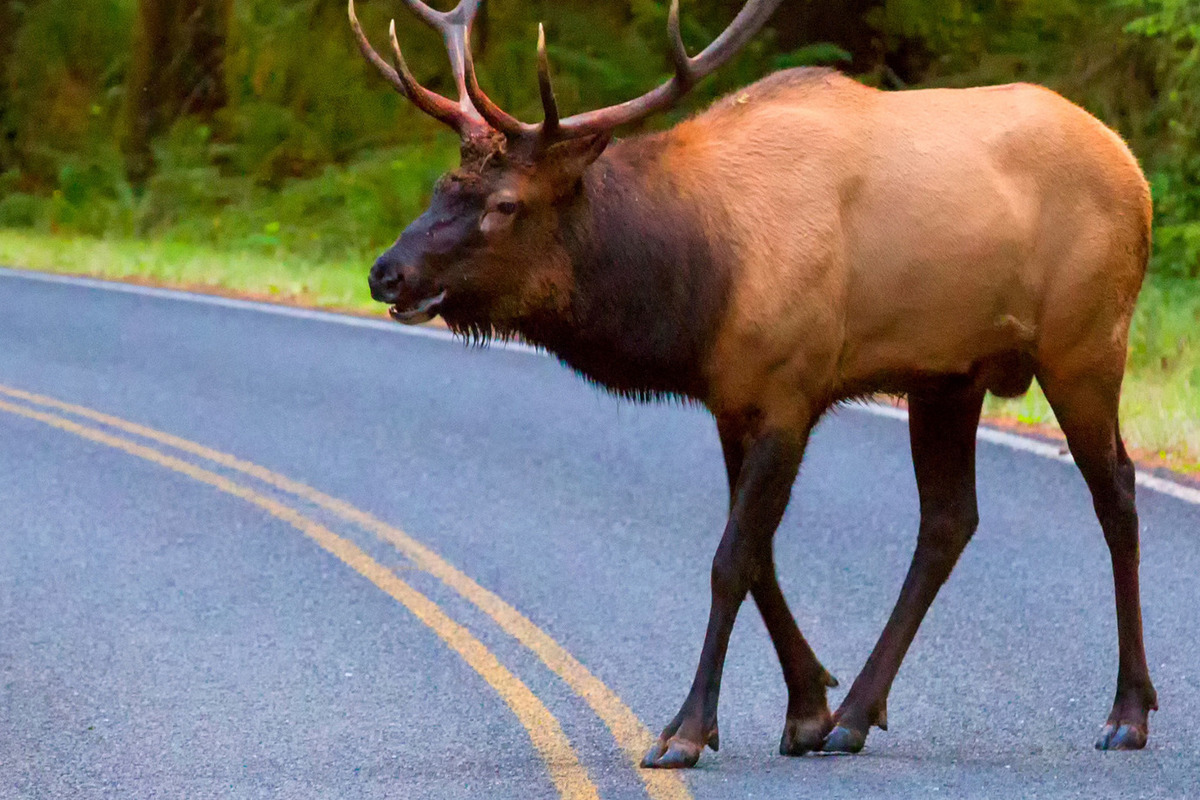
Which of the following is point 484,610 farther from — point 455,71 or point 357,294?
point 357,294

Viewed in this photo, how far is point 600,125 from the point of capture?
643cm

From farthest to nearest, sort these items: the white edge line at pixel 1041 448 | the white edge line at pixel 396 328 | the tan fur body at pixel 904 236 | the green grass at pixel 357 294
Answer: the green grass at pixel 357 294, the white edge line at pixel 396 328, the white edge line at pixel 1041 448, the tan fur body at pixel 904 236

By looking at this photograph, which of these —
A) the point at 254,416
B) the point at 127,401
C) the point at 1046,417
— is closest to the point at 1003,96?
the point at 1046,417

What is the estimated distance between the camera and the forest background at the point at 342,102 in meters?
18.0

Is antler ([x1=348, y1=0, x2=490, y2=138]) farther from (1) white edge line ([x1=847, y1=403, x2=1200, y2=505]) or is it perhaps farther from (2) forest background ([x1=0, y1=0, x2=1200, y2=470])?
(2) forest background ([x1=0, y1=0, x2=1200, y2=470])

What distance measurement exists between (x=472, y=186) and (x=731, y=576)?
142 cm

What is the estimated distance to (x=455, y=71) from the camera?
720cm

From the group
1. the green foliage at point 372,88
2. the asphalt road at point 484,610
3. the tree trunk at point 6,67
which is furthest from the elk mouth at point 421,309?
the tree trunk at point 6,67

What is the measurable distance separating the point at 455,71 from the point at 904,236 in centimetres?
168

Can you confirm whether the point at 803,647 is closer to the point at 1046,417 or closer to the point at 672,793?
the point at 672,793

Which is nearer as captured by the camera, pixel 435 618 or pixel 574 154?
pixel 574 154

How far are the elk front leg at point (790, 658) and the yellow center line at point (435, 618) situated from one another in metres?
0.71

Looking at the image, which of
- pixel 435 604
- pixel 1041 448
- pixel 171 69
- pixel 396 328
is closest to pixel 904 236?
pixel 435 604

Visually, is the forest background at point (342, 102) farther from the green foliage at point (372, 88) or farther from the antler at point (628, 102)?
the antler at point (628, 102)
